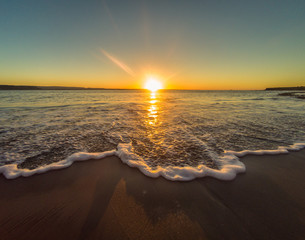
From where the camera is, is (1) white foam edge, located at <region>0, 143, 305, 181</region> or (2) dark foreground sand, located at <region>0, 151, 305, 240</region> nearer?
(2) dark foreground sand, located at <region>0, 151, 305, 240</region>

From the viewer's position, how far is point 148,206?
6.63ft

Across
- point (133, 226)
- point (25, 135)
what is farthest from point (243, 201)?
point (25, 135)

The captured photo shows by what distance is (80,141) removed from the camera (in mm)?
4473

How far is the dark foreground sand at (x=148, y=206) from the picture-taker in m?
1.65

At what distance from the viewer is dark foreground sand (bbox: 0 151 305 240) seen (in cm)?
165

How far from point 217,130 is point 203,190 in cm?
411

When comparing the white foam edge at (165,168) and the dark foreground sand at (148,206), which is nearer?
the dark foreground sand at (148,206)

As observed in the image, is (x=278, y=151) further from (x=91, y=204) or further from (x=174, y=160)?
(x=91, y=204)

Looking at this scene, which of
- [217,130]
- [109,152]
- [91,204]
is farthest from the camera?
[217,130]

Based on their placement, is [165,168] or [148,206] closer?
[148,206]

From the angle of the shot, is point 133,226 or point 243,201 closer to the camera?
point 133,226

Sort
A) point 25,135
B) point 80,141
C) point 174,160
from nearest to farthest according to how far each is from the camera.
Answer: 1. point 174,160
2. point 80,141
3. point 25,135

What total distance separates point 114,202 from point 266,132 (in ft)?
22.2

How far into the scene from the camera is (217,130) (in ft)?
18.8
